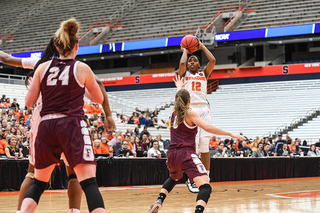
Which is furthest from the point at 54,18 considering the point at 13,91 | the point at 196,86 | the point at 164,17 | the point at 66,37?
the point at 66,37

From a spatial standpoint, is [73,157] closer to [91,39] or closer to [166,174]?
[166,174]

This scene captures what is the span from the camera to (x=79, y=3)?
35781 millimetres

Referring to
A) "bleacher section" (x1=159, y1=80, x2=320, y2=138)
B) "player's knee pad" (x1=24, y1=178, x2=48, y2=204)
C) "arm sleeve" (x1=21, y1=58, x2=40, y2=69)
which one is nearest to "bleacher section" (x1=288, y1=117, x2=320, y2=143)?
"bleacher section" (x1=159, y1=80, x2=320, y2=138)

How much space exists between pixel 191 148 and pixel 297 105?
68.5 ft

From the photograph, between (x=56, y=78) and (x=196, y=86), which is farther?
(x=196, y=86)

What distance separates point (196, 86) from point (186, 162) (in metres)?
2.24

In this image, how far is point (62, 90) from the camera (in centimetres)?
333

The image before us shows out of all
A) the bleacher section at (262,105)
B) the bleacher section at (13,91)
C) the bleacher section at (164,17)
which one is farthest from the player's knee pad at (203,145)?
the bleacher section at (164,17)

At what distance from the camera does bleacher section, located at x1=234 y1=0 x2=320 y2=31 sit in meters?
26.2

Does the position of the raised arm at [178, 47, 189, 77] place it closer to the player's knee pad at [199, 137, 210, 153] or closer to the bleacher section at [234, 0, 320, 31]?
the player's knee pad at [199, 137, 210, 153]

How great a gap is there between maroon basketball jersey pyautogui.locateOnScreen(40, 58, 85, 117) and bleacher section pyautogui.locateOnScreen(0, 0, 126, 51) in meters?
30.4

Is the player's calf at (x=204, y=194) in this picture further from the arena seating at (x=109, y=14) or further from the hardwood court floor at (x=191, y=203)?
the arena seating at (x=109, y=14)

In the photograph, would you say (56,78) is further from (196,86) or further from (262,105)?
(262,105)


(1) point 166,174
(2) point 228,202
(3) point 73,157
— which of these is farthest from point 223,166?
(3) point 73,157
